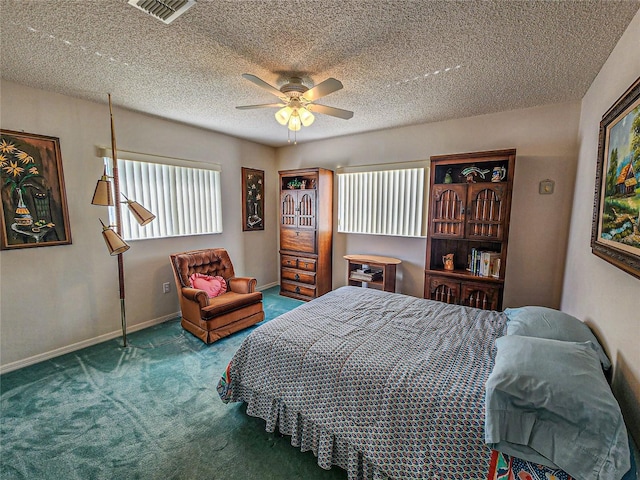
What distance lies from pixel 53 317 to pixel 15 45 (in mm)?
2403

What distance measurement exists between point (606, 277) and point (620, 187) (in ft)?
1.85

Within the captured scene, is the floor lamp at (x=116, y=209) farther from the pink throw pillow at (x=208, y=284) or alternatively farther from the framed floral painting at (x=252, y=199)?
the framed floral painting at (x=252, y=199)

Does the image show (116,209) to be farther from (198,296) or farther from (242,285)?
(242,285)

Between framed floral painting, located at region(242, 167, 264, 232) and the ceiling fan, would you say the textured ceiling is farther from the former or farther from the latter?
framed floral painting, located at region(242, 167, 264, 232)

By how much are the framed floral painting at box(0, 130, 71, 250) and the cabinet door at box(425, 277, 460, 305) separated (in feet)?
13.3

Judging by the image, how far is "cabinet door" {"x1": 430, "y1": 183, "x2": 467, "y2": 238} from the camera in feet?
9.98

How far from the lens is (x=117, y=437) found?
1.76 metres

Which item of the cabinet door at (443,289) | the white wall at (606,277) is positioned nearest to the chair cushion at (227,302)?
the cabinet door at (443,289)

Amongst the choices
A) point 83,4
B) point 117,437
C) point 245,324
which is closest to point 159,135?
point 83,4

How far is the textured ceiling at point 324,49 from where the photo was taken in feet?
4.94

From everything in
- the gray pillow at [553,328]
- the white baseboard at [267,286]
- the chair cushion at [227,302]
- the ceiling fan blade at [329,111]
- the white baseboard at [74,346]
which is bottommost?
the white baseboard at [74,346]

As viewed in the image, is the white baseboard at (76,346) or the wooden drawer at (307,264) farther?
the wooden drawer at (307,264)

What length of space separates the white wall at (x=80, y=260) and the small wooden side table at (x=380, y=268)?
7.83ft

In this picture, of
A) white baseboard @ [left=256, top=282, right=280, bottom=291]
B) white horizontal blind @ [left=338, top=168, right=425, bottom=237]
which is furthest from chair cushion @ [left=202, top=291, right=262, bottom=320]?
white horizontal blind @ [left=338, top=168, right=425, bottom=237]
